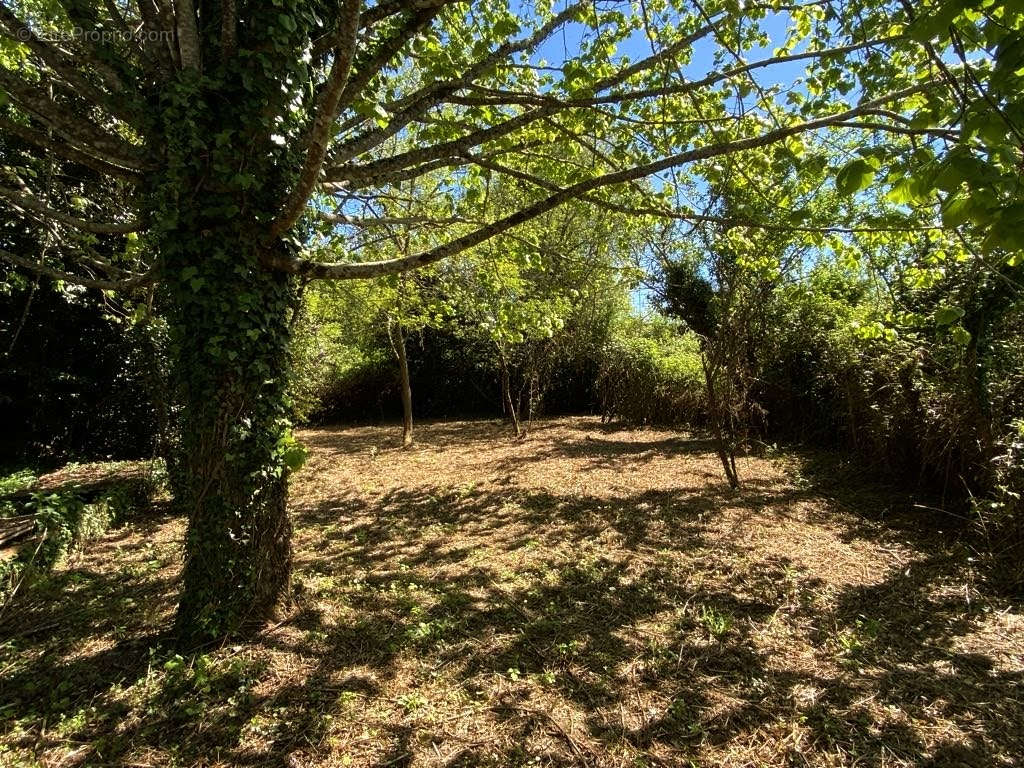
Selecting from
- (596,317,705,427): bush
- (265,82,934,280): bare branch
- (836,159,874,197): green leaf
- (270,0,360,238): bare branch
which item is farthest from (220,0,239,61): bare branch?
(596,317,705,427): bush

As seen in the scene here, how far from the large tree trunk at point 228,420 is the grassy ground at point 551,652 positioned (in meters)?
0.34

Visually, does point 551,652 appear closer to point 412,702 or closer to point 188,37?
point 412,702

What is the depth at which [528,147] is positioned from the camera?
4789 millimetres

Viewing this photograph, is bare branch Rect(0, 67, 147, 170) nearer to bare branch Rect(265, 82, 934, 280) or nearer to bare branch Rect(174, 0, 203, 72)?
bare branch Rect(174, 0, 203, 72)

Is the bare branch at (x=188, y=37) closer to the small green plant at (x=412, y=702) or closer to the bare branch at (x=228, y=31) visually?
the bare branch at (x=228, y=31)

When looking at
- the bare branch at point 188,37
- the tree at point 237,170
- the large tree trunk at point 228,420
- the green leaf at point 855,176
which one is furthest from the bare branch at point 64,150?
the green leaf at point 855,176

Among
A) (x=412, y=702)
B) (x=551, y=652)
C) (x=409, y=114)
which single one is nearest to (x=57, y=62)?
(x=409, y=114)

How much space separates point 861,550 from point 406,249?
248 inches

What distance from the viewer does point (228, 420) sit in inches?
104

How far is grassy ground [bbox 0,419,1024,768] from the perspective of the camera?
7.27 ft

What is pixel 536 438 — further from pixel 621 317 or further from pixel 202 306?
pixel 202 306

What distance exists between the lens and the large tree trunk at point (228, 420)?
260cm

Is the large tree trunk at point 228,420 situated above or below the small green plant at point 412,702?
above

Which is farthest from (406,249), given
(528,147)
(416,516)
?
(416,516)
